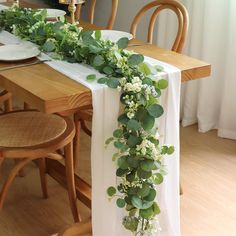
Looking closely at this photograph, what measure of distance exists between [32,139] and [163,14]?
60.3 inches

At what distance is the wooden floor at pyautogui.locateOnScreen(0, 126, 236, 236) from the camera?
1938 mm

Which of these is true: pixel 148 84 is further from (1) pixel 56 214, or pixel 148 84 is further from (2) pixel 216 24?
(2) pixel 216 24

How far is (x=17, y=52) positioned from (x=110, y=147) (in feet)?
1.77

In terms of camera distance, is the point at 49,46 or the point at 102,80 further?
the point at 49,46

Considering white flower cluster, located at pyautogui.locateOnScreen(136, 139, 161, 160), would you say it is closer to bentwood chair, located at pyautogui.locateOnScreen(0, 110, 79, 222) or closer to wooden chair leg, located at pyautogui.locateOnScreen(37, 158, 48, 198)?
bentwood chair, located at pyautogui.locateOnScreen(0, 110, 79, 222)

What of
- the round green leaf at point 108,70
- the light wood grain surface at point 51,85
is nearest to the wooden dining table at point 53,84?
the light wood grain surface at point 51,85

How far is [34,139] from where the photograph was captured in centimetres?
170

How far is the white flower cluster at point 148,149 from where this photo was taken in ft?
4.39

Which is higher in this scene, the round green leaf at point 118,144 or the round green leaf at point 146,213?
the round green leaf at point 118,144

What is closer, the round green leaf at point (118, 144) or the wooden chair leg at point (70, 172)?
the round green leaf at point (118, 144)

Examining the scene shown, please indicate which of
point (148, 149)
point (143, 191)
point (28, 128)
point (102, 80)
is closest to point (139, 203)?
point (143, 191)

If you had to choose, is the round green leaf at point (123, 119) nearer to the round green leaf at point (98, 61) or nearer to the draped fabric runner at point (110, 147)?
the draped fabric runner at point (110, 147)

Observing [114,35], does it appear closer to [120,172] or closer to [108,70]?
[108,70]

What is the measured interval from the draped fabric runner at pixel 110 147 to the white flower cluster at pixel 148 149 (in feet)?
0.40
